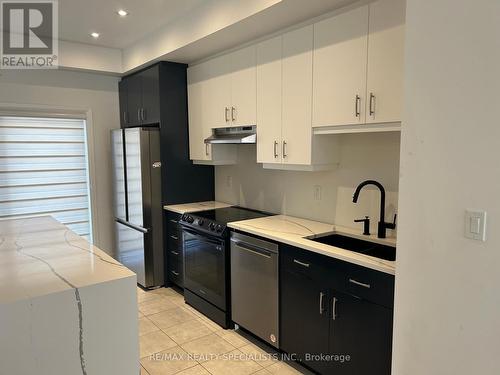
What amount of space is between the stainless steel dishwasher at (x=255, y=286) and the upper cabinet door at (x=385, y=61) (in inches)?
45.8

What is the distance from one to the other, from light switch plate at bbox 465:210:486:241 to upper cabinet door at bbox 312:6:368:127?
1.05 meters

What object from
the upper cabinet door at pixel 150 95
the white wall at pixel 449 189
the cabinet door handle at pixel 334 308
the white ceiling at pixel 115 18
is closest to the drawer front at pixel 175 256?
the upper cabinet door at pixel 150 95

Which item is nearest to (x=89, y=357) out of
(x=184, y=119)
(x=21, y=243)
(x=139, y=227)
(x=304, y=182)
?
(x=21, y=243)

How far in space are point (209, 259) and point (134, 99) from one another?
7.49 feet

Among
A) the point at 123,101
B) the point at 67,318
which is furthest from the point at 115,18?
the point at 67,318

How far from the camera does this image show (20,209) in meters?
4.16

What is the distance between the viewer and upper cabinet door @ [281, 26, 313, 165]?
8.75 feet

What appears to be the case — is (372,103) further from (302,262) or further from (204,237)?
(204,237)

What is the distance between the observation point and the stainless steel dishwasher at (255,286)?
2674 mm

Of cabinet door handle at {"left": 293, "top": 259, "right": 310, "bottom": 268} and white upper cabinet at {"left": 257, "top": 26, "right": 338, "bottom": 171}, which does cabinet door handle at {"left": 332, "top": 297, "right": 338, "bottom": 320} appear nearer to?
cabinet door handle at {"left": 293, "top": 259, "right": 310, "bottom": 268}

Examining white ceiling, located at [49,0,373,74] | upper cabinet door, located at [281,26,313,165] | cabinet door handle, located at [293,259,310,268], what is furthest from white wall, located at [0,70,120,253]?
cabinet door handle, located at [293,259,310,268]

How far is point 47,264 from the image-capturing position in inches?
66.4

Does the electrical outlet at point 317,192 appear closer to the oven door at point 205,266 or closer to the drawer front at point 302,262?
the drawer front at point 302,262

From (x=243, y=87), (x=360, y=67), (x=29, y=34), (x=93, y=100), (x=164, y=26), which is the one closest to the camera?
(x=360, y=67)
